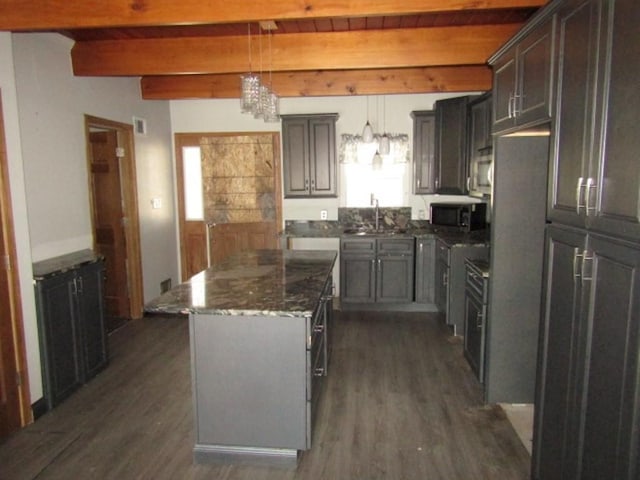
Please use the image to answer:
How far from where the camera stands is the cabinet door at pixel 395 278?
5.05 m

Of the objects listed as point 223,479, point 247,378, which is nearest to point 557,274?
point 247,378

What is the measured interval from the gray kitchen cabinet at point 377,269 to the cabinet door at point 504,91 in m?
2.36

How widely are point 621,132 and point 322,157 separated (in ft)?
13.4

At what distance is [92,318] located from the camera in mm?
3529

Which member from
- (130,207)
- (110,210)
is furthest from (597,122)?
(110,210)

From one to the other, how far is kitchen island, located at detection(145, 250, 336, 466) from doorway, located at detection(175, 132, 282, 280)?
10.9ft

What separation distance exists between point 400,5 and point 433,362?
2708 mm

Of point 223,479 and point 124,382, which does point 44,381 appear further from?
point 223,479

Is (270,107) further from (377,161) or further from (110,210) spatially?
(110,210)

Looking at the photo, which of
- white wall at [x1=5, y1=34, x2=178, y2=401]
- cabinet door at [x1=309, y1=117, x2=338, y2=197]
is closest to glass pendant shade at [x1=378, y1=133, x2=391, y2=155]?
cabinet door at [x1=309, y1=117, x2=338, y2=197]

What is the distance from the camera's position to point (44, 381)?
3.05 meters

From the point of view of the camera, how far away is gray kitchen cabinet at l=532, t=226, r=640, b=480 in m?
1.42

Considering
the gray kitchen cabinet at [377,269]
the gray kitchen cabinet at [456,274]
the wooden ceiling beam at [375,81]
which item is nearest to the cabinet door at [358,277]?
the gray kitchen cabinet at [377,269]

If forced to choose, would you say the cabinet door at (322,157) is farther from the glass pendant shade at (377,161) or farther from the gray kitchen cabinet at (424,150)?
the gray kitchen cabinet at (424,150)
